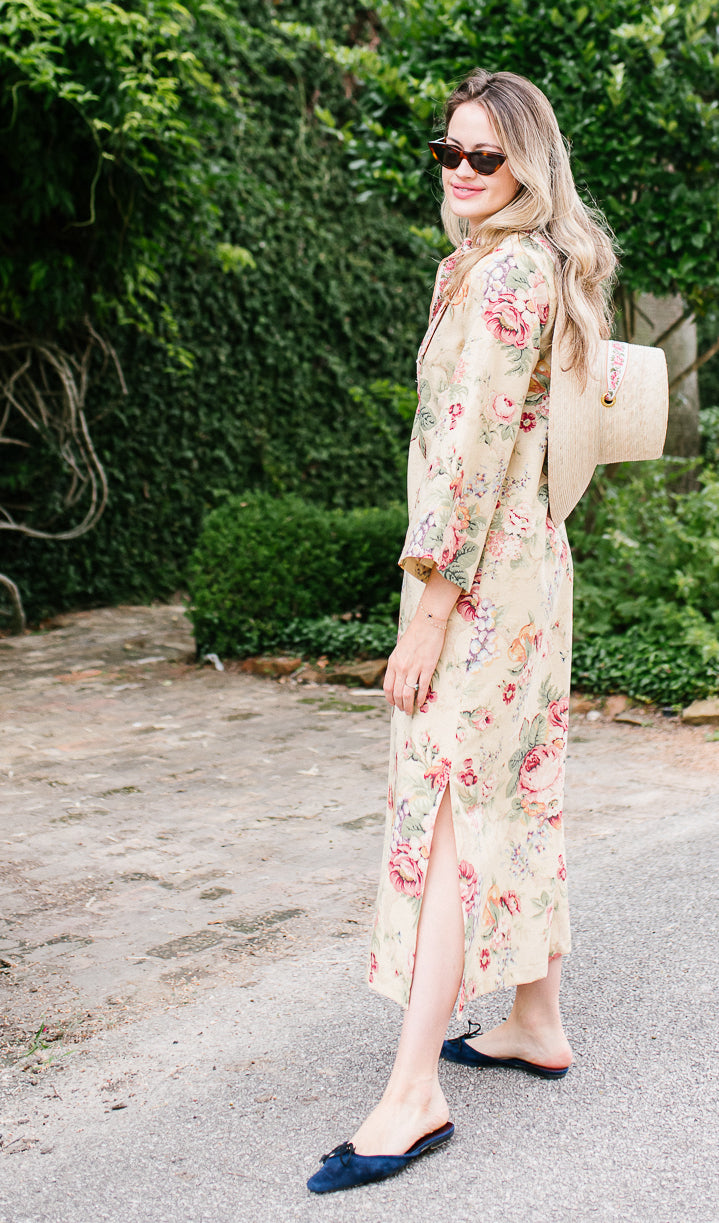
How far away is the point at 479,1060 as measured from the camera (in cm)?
215

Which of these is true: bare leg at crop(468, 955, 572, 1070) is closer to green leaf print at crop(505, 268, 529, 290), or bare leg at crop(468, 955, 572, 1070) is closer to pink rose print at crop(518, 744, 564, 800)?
pink rose print at crop(518, 744, 564, 800)


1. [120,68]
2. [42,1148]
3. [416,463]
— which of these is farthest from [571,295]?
[120,68]

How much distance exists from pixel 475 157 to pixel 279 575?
4.63 m

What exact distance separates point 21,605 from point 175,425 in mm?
2056

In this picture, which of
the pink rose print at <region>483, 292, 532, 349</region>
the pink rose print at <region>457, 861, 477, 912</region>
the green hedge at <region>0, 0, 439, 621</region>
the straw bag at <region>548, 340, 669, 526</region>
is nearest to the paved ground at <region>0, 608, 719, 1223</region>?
the pink rose print at <region>457, 861, 477, 912</region>

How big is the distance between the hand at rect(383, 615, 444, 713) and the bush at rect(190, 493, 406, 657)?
14.3ft

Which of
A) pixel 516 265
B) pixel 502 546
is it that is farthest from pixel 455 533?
pixel 516 265

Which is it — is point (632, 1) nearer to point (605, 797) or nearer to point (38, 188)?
point (38, 188)

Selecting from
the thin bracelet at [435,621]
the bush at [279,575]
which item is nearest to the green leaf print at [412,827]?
the thin bracelet at [435,621]

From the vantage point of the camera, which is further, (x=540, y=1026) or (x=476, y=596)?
(x=540, y=1026)

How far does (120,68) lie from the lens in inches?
229

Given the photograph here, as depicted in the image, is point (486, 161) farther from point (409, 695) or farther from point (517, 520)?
point (409, 695)

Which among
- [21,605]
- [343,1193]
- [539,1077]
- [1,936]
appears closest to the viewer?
[343,1193]

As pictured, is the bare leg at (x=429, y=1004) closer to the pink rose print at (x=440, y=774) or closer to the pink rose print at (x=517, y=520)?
the pink rose print at (x=440, y=774)
